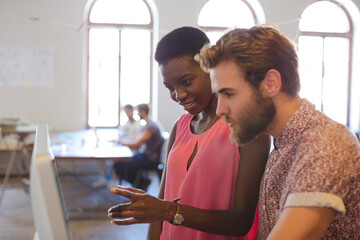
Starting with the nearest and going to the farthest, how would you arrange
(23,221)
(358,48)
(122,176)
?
(23,221) → (122,176) → (358,48)

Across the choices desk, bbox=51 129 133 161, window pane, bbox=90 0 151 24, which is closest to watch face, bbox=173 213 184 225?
desk, bbox=51 129 133 161

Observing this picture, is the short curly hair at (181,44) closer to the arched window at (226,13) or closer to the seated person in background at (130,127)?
the seated person in background at (130,127)

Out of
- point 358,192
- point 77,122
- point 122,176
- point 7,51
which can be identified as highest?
point 7,51

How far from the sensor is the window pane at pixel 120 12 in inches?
253

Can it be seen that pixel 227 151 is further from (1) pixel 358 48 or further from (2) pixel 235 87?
(1) pixel 358 48

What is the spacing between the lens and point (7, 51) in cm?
596

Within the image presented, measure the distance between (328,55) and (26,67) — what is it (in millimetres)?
5383

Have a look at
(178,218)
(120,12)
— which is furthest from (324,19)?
(178,218)

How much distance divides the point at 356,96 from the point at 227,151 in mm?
6810

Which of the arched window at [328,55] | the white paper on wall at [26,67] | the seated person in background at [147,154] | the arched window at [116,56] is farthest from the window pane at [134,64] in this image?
the arched window at [328,55]

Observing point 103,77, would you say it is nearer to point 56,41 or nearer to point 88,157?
point 56,41

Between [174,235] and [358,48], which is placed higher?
[358,48]

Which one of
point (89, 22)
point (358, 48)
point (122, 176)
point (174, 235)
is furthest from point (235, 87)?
point (358, 48)

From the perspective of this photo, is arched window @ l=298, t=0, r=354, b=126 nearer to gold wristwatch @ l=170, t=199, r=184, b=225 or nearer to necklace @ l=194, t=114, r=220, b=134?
necklace @ l=194, t=114, r=220, b=134
